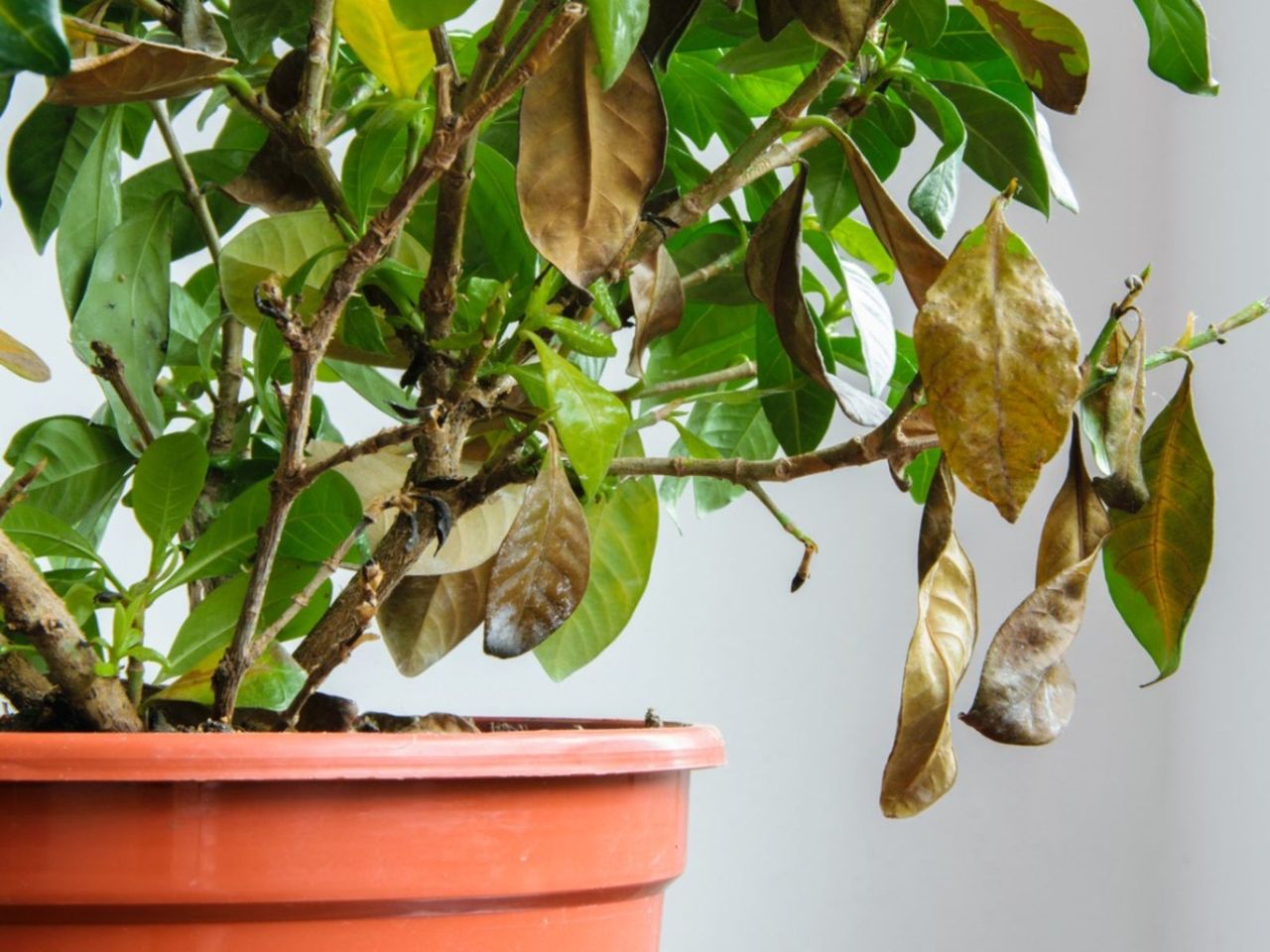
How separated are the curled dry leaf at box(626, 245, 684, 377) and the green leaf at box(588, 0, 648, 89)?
0.49ft

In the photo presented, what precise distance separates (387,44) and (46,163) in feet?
0.95

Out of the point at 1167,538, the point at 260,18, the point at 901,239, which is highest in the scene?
the point at 260,18

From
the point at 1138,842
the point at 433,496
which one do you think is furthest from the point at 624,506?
the point at 1138,842

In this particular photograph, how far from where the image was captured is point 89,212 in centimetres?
67

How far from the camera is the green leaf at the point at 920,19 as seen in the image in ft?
1.83

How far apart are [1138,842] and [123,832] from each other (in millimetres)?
1187

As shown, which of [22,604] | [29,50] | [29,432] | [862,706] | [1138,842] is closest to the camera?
[29,50]

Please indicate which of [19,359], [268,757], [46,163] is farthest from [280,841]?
[46,163]

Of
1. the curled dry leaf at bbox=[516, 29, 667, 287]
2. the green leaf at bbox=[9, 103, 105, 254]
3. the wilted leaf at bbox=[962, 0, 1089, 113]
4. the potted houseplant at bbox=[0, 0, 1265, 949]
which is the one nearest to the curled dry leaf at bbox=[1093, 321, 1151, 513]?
the potted houseplant at bbox=[0, 0, 1265, 949]

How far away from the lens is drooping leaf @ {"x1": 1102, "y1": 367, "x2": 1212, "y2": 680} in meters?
0.59

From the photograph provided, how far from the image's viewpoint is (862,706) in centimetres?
147

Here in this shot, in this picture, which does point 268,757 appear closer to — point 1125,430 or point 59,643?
point 59,643

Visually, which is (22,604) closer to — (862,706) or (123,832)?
(123,832)

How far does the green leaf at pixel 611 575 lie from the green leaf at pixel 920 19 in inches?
11.1
